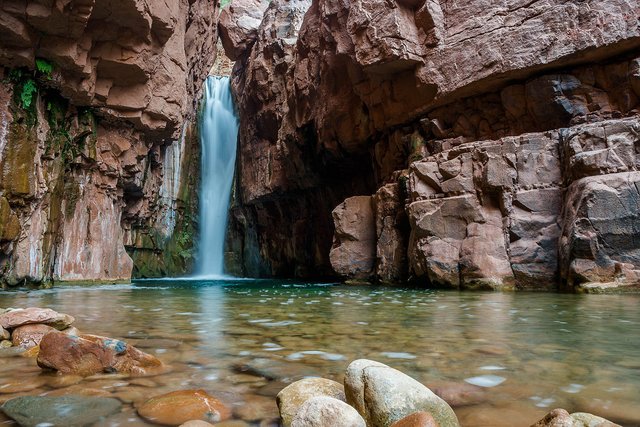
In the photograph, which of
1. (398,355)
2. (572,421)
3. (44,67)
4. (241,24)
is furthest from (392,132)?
(572,421)

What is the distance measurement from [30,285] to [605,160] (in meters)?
17.2

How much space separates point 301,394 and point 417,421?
766 millimetres

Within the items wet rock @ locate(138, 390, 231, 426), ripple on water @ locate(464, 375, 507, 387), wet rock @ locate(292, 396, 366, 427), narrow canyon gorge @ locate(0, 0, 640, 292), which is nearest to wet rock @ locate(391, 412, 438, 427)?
wet rock @ locate(292, 396, 366, 427)

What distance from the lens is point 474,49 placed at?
1560 centimetres

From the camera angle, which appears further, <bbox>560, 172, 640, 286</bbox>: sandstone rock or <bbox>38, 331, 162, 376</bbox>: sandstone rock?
<bbox>560, 172, 640, 286</bbox>: sandstone rock

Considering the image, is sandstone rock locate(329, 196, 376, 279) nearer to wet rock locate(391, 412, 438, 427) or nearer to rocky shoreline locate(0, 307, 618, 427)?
rocky shoreline locate(0, 307, 618, 427)

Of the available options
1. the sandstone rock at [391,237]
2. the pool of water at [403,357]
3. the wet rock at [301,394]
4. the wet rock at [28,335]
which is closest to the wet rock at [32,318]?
the wet rock at [28,335]

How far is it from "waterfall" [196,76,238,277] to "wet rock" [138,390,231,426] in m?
30.2

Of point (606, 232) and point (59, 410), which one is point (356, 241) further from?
point (59, 410)

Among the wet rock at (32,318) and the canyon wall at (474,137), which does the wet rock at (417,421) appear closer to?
the wet rock at (32,318)

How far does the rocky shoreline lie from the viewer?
76.2 inches

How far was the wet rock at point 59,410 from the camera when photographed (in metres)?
2.22

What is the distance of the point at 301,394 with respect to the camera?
2.38 metres

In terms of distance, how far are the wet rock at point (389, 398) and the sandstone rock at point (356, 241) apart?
1547 cm
